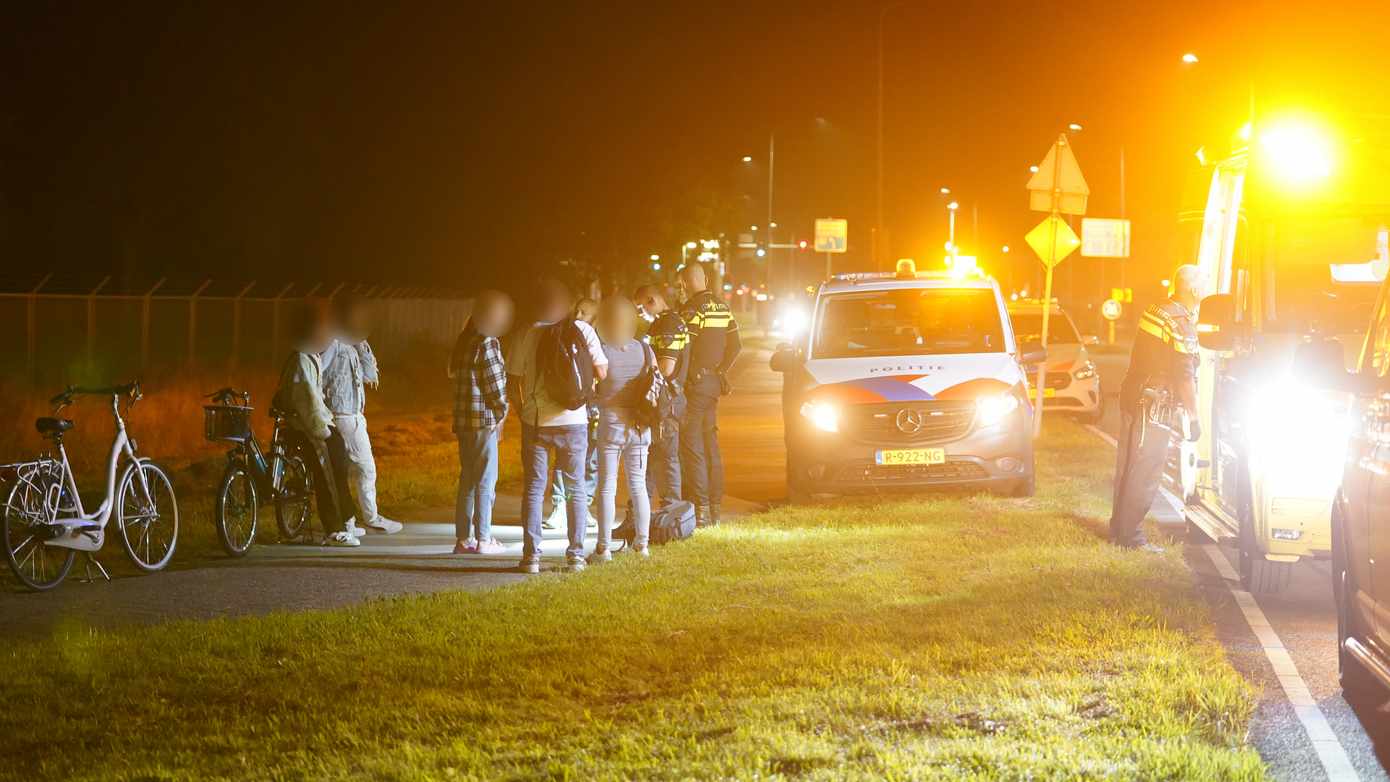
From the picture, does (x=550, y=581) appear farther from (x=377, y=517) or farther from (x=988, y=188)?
(x=988, y=188)

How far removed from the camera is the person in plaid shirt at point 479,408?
1162cm

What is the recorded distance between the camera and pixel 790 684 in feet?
24.2

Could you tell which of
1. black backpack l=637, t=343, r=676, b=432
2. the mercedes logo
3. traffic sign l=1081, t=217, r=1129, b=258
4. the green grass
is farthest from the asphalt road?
traffic sign l=1081, t=217, r=1129, b=258

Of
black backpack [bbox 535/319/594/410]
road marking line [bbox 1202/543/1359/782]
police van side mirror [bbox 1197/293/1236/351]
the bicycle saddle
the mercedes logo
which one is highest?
police van side mirror [bbox 1197/293/1236/351]

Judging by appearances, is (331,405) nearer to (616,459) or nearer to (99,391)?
(99,391)

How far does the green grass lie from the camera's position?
621 centimetres

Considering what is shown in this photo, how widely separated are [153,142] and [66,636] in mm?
36381

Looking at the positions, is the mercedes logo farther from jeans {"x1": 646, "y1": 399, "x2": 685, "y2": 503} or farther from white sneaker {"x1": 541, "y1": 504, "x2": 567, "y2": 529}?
white sneaker {"x1": 541, "y1": 504, "x2": 567, "y2": 529}

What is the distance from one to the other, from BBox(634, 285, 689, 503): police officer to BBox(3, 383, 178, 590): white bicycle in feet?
10.5

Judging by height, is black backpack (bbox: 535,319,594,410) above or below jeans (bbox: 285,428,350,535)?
above

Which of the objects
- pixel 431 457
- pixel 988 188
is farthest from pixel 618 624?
pixel 988 188

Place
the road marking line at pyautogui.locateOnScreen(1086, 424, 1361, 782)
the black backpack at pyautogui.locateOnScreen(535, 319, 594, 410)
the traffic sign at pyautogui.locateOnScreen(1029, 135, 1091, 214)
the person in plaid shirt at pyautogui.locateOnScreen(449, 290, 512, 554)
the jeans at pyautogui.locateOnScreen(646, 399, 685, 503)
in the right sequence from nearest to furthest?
the road marking line at pyautogui.locateOnScreen(1086, 424, 1361, 782) < the black backpack at pyautogui.locateOnScreen(535, 319, 594, 410) < the person in plaid shirt at pyautogui.locateOnScreen(449, 290, 512, 554) < the jeans at pyautogui.locateOnScreen(646, 399, 685, 503) < the traffic sign at pyautogui.locateOnScreen(1029, 135, 1091, 214)

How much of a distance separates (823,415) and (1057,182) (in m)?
6.48

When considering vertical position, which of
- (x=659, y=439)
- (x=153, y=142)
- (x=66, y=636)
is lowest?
(x=66, y=636)
